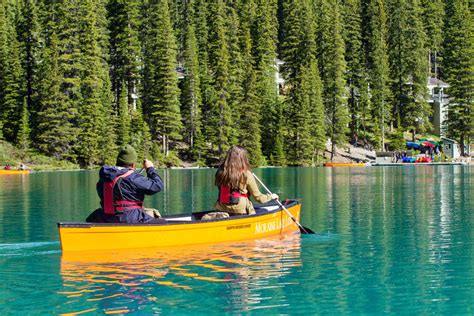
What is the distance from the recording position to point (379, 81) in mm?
90375

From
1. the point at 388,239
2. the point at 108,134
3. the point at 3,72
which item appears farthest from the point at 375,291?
the point at 3,72

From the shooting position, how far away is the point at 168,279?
499 inches

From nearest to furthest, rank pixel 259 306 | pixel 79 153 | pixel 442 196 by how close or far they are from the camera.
→ pixel 259 306
pixel 442 196
pixel 79 153

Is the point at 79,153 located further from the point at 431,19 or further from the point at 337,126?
the point at 431,19

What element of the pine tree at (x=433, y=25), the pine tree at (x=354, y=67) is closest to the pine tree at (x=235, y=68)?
the pine tree at (x=354, y=67)

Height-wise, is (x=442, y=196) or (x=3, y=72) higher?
(x=3, y=72)

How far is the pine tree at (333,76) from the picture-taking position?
83.0m

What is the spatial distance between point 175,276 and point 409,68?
3419 inches

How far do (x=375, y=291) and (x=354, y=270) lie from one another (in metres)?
1.81

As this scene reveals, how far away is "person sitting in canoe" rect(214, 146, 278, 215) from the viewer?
52.2ft

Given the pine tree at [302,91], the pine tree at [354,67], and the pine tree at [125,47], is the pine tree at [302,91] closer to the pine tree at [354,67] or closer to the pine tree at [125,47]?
the pine tree at [354,67]

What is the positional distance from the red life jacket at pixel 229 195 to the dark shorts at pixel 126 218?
1.82 metres

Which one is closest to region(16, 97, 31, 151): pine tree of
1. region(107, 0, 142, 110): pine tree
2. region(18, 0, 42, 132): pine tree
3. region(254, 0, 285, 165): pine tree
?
region(18, 0, 42, 132): pine tree

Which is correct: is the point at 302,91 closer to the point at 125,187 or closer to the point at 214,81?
the point at 214,81
